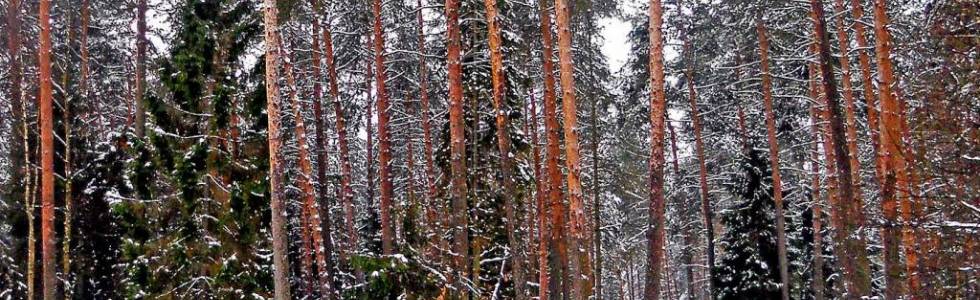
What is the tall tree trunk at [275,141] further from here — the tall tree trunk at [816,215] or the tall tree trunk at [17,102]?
the tall tree trunk at [816,215]

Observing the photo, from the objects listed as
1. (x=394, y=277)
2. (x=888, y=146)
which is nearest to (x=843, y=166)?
(x=888, y=146)

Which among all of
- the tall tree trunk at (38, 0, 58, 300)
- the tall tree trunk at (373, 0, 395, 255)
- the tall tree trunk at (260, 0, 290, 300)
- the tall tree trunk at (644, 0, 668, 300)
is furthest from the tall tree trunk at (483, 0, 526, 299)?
the tall tree trunk at (38, 0, 58, 300)

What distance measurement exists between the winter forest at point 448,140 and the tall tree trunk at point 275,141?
0.03m

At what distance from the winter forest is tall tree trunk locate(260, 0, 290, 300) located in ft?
0.11

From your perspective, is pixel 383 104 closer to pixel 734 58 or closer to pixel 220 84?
pixel 220 84

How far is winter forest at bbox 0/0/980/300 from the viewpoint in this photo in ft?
35.6

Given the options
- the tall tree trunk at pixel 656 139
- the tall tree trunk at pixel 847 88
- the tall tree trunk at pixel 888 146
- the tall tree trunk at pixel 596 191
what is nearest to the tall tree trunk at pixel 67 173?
the tall tree trunk at pixel 656 139

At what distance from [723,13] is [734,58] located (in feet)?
7.54

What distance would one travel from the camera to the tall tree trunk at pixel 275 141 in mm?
10414

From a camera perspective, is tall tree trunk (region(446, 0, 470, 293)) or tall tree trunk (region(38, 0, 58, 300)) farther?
tall tree trunk (region(38, 0, 58, 300))

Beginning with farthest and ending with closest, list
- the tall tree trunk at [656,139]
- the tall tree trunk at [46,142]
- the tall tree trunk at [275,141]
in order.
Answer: the tall tree trunk at [46,142], the tall tree trunk at [656,139], the tall tree trunk at [275,141]

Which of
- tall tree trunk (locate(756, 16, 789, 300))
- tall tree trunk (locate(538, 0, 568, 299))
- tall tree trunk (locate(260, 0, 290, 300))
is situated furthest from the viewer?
tall tree trunk (locate(756, 16, 789, 300))

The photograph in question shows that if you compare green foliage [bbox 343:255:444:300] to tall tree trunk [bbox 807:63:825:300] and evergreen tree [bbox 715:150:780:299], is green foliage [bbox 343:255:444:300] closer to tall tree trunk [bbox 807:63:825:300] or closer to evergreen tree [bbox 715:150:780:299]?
tall tree trunk [bbox 807:63:825:300]

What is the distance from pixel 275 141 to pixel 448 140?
5432 mm
